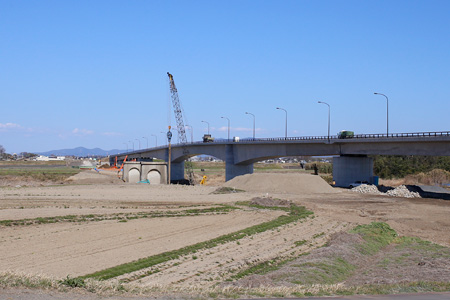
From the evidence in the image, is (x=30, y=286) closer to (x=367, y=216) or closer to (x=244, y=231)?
(x=244, y=231)

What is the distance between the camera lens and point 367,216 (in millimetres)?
44438

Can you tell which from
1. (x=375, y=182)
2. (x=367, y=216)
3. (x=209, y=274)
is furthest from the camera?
(x=375, y=182)

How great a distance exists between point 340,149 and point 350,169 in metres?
3.79

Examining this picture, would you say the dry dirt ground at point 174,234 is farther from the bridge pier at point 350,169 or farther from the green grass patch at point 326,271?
the bridge pier at point 350,169

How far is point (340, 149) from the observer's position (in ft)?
252

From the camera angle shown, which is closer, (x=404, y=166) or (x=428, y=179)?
(x=428, y=179)

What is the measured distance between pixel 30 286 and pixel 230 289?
5.86 meters

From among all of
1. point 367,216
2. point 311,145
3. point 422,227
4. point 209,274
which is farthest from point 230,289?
point 311,145

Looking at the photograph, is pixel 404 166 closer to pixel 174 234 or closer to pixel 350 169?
pixel 350 169

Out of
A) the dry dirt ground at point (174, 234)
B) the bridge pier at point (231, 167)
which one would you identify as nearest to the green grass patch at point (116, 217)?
the dry dirt ground at point (174, 234)

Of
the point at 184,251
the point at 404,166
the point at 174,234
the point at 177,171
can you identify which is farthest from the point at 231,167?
the point at 184,251

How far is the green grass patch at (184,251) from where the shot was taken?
771 inches

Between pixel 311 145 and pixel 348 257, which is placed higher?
pixel 311 145

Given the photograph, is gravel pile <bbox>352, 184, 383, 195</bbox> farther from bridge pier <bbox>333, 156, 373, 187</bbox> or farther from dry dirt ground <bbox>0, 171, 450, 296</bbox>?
dry dirt ground <bbox>0, 171, 450, 296</bbox>
